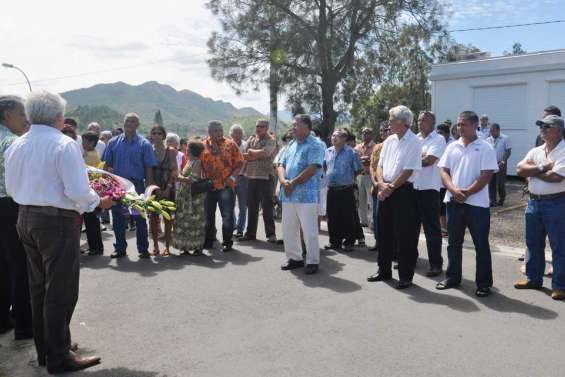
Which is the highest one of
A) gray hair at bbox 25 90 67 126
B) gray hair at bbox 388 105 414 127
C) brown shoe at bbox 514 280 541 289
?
gray hair at bbox 25 90 67 126

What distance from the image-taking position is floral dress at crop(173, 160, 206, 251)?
790 cm

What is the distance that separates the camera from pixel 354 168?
8.27 meters

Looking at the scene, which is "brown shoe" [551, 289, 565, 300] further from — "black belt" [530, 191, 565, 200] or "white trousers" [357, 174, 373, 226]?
"white trousers" [357, 174, 373, 226]

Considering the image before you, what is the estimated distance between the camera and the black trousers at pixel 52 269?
379cm

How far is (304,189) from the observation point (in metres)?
6.86

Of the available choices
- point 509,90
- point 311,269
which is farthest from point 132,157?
point 509,90

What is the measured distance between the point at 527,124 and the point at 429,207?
13992 millimetres

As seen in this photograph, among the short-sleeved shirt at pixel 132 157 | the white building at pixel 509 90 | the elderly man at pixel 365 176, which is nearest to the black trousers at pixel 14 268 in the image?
the short-sleeved shirt at pixel 132 157

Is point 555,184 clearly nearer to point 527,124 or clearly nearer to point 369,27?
point 527,124

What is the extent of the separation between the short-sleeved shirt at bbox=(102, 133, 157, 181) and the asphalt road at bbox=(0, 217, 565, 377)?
159cm

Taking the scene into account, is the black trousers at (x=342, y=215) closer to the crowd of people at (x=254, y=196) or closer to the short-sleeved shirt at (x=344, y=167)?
the crowd of people at (x=254, y=196)

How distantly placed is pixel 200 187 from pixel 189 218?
1.65 feet

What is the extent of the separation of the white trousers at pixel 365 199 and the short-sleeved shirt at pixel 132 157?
12.7 ft

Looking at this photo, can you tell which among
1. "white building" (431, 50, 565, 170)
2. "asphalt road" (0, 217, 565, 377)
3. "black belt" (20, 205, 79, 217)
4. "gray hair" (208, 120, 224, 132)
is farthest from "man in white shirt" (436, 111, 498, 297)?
"white building" (431, 50, 565, 170)
